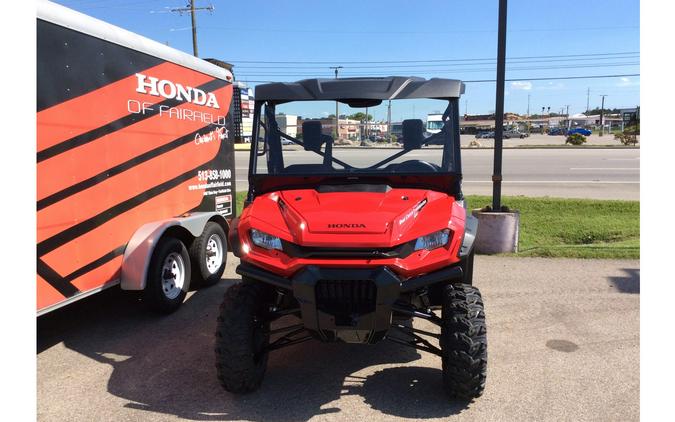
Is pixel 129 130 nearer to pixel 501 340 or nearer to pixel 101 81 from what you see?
pixel 101 81

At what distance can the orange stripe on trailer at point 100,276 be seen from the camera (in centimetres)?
447

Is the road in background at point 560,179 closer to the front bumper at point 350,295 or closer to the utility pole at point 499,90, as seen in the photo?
the utility pole at point 499,90

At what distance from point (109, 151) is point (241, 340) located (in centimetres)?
244

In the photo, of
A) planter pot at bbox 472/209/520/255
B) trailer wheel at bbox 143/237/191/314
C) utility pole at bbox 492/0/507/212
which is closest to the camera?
trailer wheel at bbox 143/237/191/314

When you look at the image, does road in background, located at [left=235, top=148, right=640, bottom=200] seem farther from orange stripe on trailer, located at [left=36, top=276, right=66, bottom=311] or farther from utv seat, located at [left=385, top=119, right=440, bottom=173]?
orange stripe on trailer, located at [left=36, top=276, right=66, bottom=311]

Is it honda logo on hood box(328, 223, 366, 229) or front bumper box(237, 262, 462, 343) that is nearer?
front bumper box(237, 262, 462, 343)

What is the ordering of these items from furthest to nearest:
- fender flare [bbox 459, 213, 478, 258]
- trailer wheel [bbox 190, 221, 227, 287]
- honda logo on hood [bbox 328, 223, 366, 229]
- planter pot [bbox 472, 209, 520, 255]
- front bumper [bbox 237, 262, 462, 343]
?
planter pot [bbox 472, 209, 520, 255], trailer wheel [bbox 190, 221, 227, 287], fender flare [bbox 459, 213, 478, 258], honda logo on hood [bbox 328, 223, 366, 229], front bumper [bbox 237, 262, 462, 343]

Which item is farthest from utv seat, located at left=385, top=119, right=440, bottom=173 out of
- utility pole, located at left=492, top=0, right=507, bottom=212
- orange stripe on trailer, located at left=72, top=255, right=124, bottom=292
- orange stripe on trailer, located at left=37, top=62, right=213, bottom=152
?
utility pole, located at left=492, top=0, right=507, bottom=212

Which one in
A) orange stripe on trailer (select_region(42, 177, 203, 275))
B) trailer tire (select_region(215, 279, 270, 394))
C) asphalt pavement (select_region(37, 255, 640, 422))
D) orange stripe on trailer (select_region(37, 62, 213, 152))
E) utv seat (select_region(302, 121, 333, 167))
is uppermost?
orange stripe on trailer (select_region(37, 62, 213, 152))

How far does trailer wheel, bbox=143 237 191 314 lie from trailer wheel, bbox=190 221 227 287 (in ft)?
0.67

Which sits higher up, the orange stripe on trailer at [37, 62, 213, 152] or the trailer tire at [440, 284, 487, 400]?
the orange stripe on trailer at [37, 62, 213, 152]

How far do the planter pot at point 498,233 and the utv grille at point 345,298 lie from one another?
470 centimetres

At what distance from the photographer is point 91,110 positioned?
177 inches

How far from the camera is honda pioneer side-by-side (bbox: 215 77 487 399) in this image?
10.8ft
